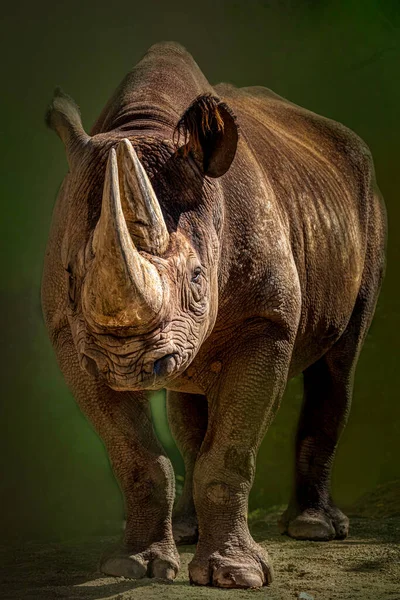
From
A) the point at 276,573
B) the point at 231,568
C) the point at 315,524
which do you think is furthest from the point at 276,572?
the point at 315,524

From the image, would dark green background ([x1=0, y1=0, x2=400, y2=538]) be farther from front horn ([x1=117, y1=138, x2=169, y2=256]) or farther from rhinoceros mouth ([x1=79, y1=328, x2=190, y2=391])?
front horn ([x1=117, y1=138, x2=169, y2=256])

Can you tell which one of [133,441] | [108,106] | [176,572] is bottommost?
[176,572]

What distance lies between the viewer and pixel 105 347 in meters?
4.39

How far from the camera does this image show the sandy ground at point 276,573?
16.1ft

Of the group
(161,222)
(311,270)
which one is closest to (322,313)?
(311,270)

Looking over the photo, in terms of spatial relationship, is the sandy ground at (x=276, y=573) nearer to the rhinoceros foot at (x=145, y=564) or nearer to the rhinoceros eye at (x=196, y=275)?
the rhinoceros foot at (x=145, y=564)

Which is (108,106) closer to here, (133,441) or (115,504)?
(133,441)

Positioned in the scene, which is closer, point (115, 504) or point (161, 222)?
point (161, 222)

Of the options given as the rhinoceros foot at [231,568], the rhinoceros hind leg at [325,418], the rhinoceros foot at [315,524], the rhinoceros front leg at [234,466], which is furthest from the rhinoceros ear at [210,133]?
the rhinoceros foot at [315,524]

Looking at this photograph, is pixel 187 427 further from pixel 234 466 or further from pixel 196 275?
pixel 196 275

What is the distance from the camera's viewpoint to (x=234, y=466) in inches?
205

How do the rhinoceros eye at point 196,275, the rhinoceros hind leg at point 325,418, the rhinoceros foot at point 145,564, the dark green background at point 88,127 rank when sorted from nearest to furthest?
the rhinoceros eye at point 196,275
the rhinoceros foot at point 145,564
the rhinoceros hind leg at point 325,418
the dark green background at point 88,127

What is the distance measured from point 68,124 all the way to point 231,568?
1962 mm

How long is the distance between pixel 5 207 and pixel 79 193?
144 inches
